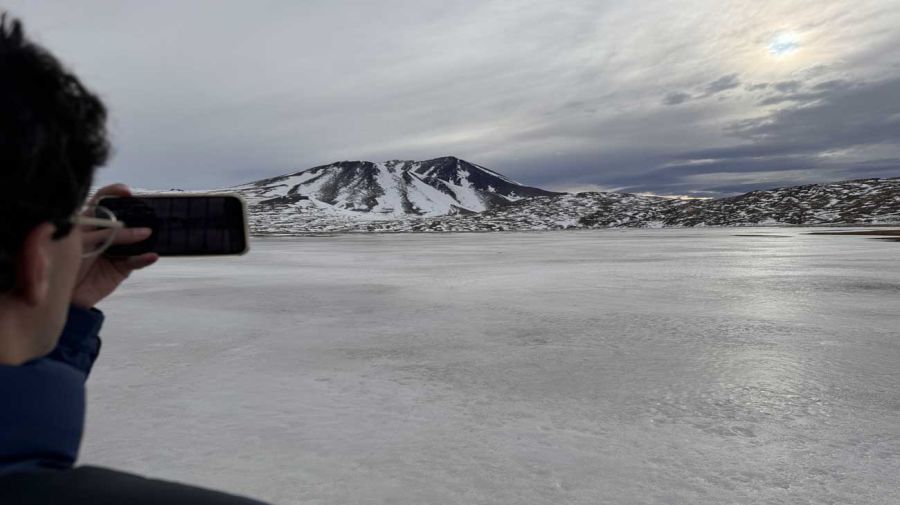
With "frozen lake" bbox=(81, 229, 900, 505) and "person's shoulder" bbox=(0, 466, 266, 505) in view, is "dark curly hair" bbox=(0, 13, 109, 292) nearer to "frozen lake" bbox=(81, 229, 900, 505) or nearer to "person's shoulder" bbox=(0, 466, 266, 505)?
"person's shoulder" bbox=(0, 466, 266, 505)

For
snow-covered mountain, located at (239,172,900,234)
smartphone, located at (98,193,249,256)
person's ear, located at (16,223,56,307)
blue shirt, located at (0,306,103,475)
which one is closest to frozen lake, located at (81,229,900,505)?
smartphone, located at (98,193,249,256)

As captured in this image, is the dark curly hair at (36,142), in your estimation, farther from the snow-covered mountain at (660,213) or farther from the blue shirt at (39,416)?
the snow-covered mountain at (660,213)

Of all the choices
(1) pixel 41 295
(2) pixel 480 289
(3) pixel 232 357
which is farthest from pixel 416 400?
(2) pixel 480 289

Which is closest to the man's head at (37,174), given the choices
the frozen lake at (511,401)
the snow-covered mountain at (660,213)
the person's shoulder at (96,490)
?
the person's shoulder at (96,490)

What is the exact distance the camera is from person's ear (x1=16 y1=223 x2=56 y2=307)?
863mm

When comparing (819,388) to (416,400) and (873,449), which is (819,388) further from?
(416,400)

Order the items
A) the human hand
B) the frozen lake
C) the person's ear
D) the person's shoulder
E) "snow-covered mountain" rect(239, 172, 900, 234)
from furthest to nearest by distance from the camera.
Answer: "snow-covered mountain" rect(239, 172, 900, 234), the frozen lake, the human hand, the person's ear, the person's shoulder

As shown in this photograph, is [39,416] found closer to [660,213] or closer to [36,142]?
[36,142]

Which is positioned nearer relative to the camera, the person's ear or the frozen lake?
the person's ear

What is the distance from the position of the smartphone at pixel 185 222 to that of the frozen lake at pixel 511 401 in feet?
5.20

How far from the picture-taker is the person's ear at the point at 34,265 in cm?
86

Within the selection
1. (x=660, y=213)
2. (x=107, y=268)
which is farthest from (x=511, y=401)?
(x=660, y=213)

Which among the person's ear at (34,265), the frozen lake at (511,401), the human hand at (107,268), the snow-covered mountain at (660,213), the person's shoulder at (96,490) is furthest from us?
the snow-covered mountain at (660,213)

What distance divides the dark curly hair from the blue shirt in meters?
0.14
